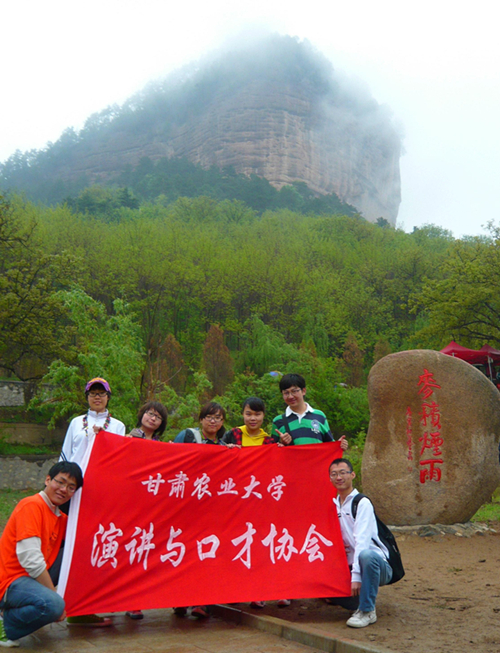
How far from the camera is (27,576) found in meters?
3.46

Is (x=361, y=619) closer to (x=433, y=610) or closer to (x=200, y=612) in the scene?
(x=433, y=610)

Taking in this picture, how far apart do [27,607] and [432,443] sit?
5.40 metres

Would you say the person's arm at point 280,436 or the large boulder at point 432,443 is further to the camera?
the large boulder at point 432,443

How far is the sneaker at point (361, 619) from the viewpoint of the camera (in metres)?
3.83

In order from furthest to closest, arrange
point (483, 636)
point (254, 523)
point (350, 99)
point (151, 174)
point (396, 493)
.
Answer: point (350, 99) → point (151, 174) → point (396, 493) → point (254, 523) → point (483, 636)

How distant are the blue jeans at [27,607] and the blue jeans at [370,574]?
1.85 meters

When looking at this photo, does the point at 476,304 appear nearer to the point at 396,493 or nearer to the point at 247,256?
the point at 396,493

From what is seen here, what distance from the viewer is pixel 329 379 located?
23.1m

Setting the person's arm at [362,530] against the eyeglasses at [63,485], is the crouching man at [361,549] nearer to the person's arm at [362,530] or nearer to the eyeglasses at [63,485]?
the person's arm at [362,530]

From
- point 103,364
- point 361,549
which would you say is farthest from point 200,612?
point 103,364

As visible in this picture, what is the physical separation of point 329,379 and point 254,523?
19.1 metres

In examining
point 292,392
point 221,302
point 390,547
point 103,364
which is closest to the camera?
point 390,547

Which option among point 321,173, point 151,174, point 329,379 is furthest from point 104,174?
point 329,379

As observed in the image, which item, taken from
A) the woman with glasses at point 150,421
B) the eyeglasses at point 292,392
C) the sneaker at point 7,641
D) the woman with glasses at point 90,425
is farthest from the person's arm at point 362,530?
the sneaker at point 7,641
